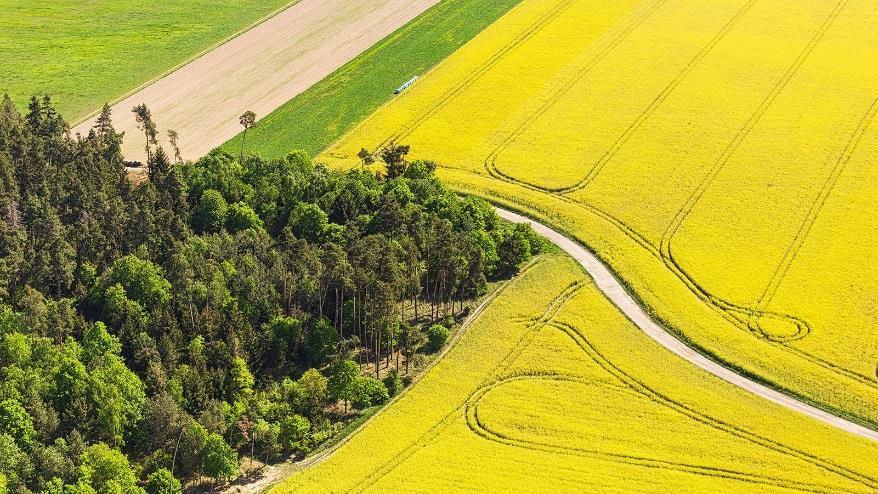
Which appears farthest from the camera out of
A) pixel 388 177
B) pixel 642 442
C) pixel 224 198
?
pixel 388 177

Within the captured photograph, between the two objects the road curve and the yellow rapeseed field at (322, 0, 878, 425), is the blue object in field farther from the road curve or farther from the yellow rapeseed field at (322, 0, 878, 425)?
the road curve

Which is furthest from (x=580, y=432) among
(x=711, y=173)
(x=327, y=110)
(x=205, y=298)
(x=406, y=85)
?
(x=406, y=85)

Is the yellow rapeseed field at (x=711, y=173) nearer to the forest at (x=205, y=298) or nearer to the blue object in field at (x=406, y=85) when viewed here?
the blue object in field at (x=406, y=85)

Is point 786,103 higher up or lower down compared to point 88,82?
lower down

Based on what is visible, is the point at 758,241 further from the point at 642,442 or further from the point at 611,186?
the point at 642,442

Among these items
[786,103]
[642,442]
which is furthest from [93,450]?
[786,103]

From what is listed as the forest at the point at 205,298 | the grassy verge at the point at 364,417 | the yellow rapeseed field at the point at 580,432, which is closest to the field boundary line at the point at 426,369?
the grassy verge at the point at 364,417

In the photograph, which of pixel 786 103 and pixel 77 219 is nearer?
pixel 77 219

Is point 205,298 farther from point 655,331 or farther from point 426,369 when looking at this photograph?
point 655,331
